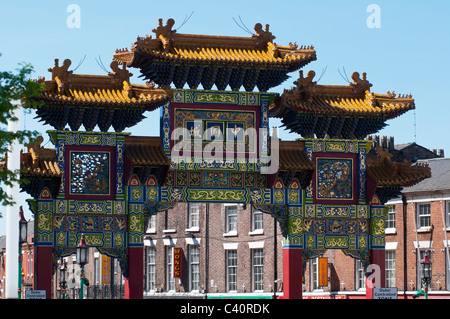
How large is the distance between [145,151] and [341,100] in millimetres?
7755

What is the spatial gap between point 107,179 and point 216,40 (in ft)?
21.3

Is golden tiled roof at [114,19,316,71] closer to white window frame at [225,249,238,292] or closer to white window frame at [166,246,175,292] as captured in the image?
white window frame at [225,249,238,292]

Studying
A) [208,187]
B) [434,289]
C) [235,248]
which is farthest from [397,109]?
[235,248]

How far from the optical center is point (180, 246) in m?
A: 59.2

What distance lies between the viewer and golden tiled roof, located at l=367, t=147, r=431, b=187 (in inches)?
1423

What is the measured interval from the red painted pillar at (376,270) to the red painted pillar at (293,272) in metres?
2.73

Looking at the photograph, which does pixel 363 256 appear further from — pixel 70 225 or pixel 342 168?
pixel 70 225

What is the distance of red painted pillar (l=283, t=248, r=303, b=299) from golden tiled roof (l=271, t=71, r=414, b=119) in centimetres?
516

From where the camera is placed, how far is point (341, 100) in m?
36.6

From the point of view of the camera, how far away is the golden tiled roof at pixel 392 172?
119 feet

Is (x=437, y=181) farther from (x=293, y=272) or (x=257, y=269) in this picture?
(x=293, y=272)

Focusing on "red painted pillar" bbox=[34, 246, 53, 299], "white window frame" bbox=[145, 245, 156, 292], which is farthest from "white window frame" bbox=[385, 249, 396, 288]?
"red painted pillar" bbox=[34, 246, 53, 299]

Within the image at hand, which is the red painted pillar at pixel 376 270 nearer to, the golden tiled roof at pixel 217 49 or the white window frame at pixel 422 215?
the golden tiled roof at pixel 217 49

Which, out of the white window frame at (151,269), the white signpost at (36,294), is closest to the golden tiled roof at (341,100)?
the white signpost at (36,294)
